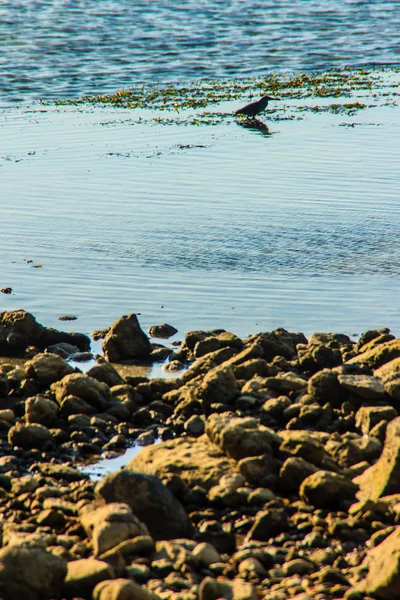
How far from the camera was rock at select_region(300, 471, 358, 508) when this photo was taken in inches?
234

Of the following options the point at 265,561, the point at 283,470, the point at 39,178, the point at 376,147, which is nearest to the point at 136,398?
the point at 283,470

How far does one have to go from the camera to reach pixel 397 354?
8.05 meters

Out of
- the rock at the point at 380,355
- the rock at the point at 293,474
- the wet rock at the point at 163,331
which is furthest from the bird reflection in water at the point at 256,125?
the rock at the point at 293,474

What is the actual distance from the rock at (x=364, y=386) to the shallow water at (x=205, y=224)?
7.31 feet

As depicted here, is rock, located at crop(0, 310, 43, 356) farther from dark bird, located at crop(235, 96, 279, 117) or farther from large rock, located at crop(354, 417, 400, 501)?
dark bird, located at crop(235, 96, 279, 117)

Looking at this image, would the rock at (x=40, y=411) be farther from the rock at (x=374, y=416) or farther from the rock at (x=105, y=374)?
the rock at (x=374, y=416)

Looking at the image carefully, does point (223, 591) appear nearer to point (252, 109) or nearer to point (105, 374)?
point (105, 374)

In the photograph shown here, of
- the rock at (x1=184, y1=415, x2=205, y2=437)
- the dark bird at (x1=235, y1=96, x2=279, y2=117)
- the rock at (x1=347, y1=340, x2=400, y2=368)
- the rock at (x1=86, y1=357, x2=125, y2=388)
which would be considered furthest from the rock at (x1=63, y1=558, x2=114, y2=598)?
the dark bird at (x1=235, y1=96, x2=279, y2=117)

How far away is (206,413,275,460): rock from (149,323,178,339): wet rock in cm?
305

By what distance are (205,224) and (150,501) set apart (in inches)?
311

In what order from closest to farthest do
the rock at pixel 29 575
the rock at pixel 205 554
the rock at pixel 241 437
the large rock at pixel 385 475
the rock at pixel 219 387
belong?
1. the rock at pixel 29 575
2. the rock at pixel 205 554
3. the large rock at pixel 385 475
4. the rock at pixel 241 437
5. the rock at pixel 219 387

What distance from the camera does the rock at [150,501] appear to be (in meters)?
5.68

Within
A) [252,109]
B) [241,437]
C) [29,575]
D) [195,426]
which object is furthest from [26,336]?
[252,109]

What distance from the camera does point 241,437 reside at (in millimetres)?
6500
